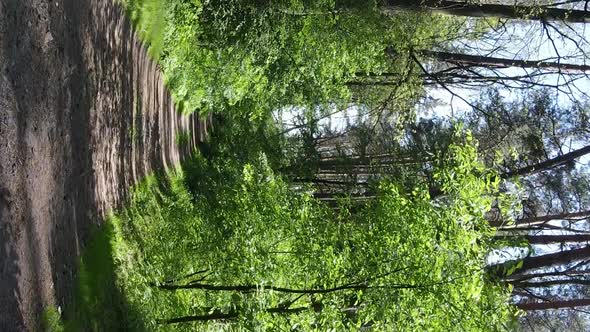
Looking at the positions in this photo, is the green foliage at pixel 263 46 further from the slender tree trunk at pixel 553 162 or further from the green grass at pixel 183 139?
the slender tree trunk at pixel 553 162

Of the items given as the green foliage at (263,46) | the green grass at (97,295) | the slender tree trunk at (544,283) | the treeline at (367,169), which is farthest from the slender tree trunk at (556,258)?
the green grass at (97,295)

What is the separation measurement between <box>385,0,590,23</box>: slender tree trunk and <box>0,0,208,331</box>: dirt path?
22.3 ft

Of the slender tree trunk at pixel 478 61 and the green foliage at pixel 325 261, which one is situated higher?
the slender tree trunk at pixel 478 61

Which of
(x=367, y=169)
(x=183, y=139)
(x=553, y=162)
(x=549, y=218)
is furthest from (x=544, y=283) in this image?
(x=183, y=139)

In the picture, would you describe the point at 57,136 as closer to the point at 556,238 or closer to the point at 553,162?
the point at 556,238

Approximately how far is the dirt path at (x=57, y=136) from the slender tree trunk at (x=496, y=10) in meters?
6.78

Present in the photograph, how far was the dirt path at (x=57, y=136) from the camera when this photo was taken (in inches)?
235

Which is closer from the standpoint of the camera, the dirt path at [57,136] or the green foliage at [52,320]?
the dirt path at [57,136]

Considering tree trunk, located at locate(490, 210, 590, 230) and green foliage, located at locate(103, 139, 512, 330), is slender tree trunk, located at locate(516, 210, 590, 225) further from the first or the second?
green foliage, located at locate(103, 139, 512, 330)

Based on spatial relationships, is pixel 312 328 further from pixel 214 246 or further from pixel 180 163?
pixel 180 163

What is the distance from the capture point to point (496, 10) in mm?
13758

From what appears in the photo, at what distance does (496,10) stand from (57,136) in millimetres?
10287

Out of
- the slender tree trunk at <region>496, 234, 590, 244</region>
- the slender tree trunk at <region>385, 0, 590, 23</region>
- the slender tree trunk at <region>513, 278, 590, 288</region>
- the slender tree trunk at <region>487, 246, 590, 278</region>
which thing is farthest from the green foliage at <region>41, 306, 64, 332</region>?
the slender tree trunk at <region>513, 278, 590, 288</region>

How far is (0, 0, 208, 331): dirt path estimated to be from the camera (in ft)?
19.6
